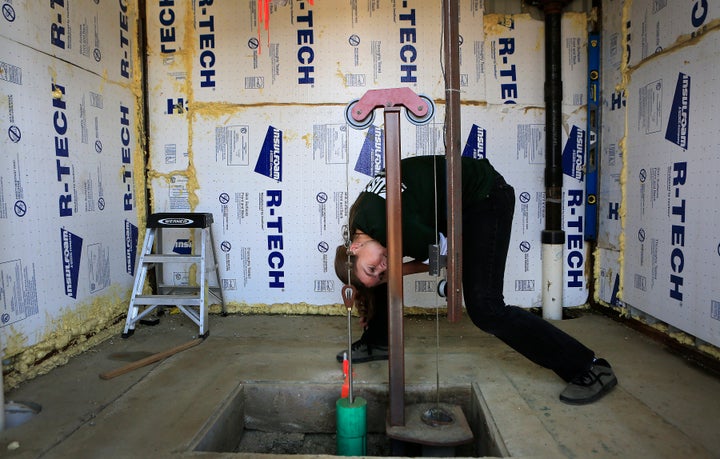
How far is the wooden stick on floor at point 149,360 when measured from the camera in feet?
6.44

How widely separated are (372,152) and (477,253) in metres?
1.35

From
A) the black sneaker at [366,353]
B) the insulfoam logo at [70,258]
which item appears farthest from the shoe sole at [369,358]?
the insulfoam logo at [70,258]

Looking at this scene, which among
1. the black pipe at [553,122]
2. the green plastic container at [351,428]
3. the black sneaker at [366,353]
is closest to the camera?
the green plastic container at [351,428]

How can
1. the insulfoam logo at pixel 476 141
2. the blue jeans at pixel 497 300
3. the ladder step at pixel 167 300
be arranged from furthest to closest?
1. the insulfoam logo at pixel 476 141
2. the ladder step at pixel 167 300
3. the blue jeans at pixel 497 300

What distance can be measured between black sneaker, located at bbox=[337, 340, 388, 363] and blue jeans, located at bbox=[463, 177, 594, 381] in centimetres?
56

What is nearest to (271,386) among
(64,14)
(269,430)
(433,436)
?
(269,430)

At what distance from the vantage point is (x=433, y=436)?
1.52 m

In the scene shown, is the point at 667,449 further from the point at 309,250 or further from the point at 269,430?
the point at 309,250

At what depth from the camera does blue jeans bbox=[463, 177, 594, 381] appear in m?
1.67

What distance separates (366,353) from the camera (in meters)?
2.12

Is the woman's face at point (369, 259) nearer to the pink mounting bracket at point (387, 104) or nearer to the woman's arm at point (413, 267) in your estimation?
the woman's arm at point (413, 267)

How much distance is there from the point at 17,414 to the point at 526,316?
1.84 m

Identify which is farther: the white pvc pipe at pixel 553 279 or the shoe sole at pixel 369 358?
the white pvc pipe at pixel 553 279

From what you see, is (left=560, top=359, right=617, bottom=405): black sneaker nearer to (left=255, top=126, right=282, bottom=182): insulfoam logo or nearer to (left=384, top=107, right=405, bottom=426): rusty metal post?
(left=384, top=107, right=405, bottom=426): rusty metal post
